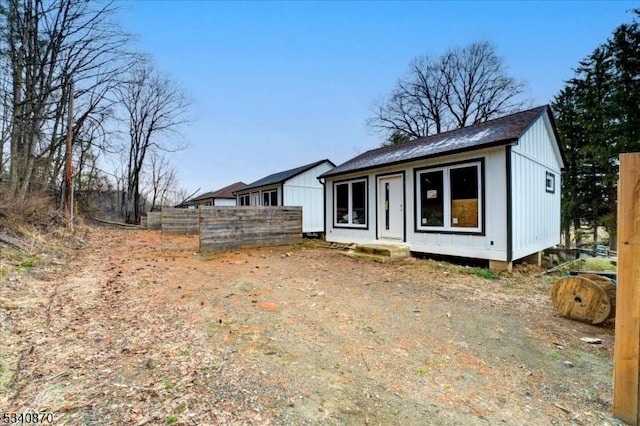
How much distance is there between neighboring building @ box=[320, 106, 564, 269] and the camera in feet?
21.5

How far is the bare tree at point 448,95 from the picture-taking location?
23.9m

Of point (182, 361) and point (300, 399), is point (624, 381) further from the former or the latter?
point (182, 361)

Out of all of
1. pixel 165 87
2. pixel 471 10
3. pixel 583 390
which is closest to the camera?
pixel 583 390

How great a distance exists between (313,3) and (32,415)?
13566 millimetres

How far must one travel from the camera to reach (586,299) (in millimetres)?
3660

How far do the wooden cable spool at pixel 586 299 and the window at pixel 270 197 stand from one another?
13387 millimetres

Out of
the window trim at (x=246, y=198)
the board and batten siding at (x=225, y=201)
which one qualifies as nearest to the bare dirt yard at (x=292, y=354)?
the window trim at (x=246, y=198)

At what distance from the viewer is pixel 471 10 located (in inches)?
515

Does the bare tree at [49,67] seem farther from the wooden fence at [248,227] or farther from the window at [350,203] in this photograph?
the window at [350,203]

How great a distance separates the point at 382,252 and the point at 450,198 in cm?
225

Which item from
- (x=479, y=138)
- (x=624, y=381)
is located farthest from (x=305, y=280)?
(x=479, y=138)

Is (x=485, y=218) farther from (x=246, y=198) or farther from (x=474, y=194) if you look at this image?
(x=246, y=198)

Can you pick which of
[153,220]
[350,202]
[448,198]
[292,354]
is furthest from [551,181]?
[153,220]

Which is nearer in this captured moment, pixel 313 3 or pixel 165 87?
pixel 313 3
